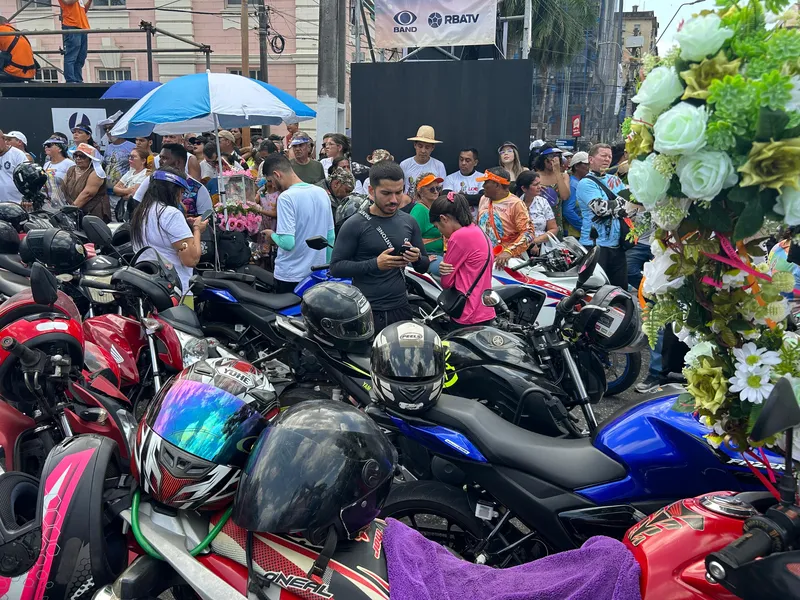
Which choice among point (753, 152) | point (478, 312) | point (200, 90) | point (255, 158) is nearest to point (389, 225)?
point (478, 312)

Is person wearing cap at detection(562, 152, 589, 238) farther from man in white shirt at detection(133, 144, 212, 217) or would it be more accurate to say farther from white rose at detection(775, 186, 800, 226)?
white rose at detection(775, 186, 800, 226)

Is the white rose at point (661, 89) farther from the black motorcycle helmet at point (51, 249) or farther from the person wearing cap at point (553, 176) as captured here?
the person wearing cap at point (553, 176)

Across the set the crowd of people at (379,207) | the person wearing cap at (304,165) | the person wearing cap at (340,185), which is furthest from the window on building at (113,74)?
the person wearing cap at (340,185)

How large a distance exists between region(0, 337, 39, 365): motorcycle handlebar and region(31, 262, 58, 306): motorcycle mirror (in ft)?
0.87

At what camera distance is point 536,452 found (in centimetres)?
266

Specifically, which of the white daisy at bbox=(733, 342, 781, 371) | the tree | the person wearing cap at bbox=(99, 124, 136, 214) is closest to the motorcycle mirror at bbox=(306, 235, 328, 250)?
the white daisy at bbox=(733, 342, 781, 371)

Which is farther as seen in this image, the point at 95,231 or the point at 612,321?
the point at 95,231

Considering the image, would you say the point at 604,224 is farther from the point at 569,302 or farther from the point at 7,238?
the point at 7,238

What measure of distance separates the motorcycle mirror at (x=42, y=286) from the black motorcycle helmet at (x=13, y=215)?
2.67 meters

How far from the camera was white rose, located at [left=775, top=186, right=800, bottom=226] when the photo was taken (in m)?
1.47

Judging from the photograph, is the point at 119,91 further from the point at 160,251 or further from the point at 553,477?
the point at 553,477

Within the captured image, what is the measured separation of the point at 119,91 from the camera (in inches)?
479

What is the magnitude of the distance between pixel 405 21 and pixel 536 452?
29.1 feet

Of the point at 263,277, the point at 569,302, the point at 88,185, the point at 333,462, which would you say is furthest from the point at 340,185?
the point at 333,462
